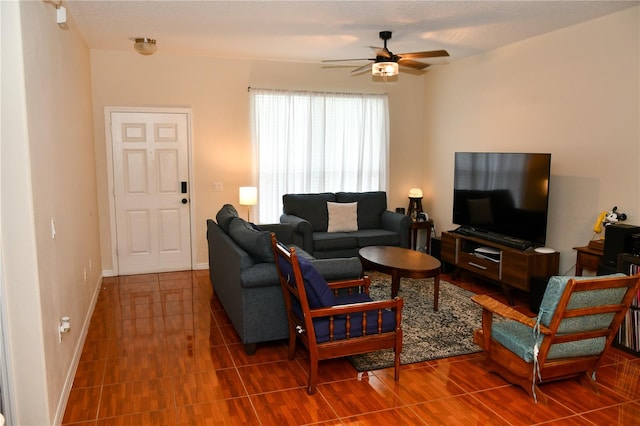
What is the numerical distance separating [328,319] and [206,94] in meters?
4.13

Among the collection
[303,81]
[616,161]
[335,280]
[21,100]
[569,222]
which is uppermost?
[303,81]

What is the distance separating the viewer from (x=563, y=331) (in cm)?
321

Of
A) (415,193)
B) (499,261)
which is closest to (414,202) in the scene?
(415,193)

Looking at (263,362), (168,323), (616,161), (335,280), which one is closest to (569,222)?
(616,161)

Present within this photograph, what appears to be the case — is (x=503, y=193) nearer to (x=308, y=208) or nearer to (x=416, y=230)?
(x=416, y=230)

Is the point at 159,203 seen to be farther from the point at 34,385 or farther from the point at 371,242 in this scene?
the point at 34,385

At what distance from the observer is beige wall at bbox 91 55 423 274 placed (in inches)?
246

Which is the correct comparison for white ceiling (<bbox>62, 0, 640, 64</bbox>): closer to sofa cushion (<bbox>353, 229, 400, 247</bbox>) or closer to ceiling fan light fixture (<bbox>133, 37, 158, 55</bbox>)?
ceiling fan light fixture (<bbox>133, 37, 158, 55</bbox>)

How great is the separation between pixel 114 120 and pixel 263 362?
3.87m

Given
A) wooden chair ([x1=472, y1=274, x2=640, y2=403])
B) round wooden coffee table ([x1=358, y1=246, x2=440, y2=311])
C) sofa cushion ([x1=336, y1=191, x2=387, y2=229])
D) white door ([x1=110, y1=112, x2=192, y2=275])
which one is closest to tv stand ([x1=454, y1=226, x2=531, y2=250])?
round wooden coffee table ([x1=358, y1=246, x2=440, y2=311])

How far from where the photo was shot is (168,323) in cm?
474

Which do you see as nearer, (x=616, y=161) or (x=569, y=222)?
(x=616, y=161)

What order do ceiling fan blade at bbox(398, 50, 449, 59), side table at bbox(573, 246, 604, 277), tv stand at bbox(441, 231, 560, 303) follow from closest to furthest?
side table at bbox(573, 246, 604, 277), ceiling fan blade at bbox(398, 50, 449, 59), tv stand at bbox(441, 231, 560, 303)

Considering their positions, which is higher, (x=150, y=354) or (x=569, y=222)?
(x=569, y=222)
